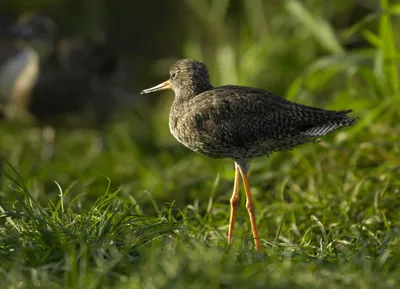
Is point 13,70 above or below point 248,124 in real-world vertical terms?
above

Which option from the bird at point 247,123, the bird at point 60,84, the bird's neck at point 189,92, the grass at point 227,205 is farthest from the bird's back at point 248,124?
the bird at point 60,84

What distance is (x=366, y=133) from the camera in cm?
580

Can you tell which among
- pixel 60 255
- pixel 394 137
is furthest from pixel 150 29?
pixel 60 255

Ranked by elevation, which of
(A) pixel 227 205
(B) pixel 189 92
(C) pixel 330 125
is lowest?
(A) pixel 227 205

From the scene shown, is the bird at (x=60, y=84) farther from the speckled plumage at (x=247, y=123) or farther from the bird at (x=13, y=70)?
the speckled plumage at (x=247, y=123)

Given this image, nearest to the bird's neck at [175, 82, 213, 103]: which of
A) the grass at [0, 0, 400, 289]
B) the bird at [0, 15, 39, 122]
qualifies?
the grass at [0, 0, 400, 289]

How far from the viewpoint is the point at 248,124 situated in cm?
378

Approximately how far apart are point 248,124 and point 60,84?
4.50m

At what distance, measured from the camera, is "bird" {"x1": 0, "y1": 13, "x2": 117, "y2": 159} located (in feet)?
25.5

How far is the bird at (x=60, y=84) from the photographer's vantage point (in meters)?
7.78

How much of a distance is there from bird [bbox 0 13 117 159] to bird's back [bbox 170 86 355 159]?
4.18 m

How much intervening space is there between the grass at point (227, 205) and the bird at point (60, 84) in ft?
1.18

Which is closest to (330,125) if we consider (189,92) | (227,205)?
(189,92)

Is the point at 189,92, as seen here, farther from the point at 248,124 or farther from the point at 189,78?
the point at 248,124
